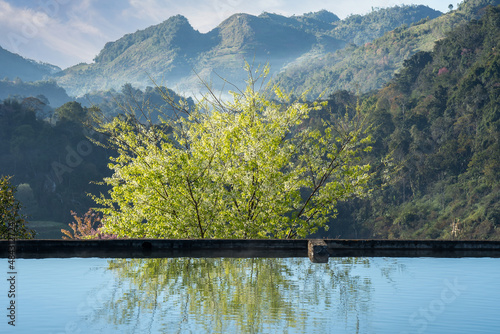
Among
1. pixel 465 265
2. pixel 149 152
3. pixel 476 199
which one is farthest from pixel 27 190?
pixel 465 265

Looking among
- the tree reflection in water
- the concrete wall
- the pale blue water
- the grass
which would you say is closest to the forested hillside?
the grass

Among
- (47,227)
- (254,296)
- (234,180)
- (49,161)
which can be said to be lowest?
(47,227)

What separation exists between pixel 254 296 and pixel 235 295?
0.26 metres

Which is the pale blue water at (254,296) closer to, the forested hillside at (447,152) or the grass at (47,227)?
the forested hillside at (447,152)

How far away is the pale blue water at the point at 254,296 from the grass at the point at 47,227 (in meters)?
75.4

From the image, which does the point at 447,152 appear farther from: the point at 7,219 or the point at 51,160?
the point at 7,219

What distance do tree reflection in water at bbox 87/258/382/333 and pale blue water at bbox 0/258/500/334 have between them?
0.04 ft

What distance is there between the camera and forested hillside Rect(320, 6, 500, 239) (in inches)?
2830

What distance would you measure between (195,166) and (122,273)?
15.8 feet

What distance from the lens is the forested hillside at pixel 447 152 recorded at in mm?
71875

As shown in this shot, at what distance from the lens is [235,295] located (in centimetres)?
809

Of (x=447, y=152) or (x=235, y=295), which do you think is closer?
(x=235, y=295)

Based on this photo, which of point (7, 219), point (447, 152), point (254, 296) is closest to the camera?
point (254, 296)

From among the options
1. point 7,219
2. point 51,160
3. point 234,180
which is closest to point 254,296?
point 234,180
